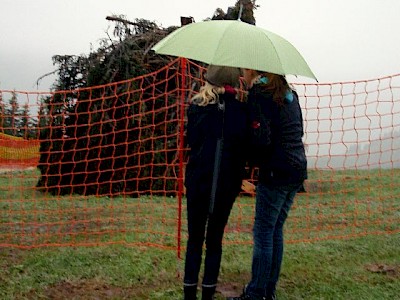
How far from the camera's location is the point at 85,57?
8969 millimetres

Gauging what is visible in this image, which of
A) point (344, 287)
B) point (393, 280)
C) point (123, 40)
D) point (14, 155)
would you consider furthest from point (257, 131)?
point (14, 155)

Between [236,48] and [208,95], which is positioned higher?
[236,48]

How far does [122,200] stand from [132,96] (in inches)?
57.9

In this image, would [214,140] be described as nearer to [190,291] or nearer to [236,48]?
[236,48]

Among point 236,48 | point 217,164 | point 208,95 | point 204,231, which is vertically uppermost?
point 236,48

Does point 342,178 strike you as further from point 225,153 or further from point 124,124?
point 225,153

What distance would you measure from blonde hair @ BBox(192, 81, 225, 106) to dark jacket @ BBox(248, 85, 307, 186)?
190 mm

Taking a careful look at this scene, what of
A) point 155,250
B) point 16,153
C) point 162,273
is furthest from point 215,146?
point 16,153

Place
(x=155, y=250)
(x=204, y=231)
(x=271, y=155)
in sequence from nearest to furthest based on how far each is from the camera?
1. (x=271, y=155)
2. (x=204, y=231)
3. (x=155, y=250)

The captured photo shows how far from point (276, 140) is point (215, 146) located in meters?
0.37

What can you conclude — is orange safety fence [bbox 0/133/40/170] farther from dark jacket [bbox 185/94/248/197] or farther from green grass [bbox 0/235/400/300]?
dark jacket [bbox 185/94/248/197]

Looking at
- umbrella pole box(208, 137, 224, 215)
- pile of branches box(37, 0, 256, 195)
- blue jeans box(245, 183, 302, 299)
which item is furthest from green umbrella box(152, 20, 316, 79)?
pile of branches box(37, 0, 256, 195)

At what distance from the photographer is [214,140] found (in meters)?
3.46

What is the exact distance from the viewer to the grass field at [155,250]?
4.28m
